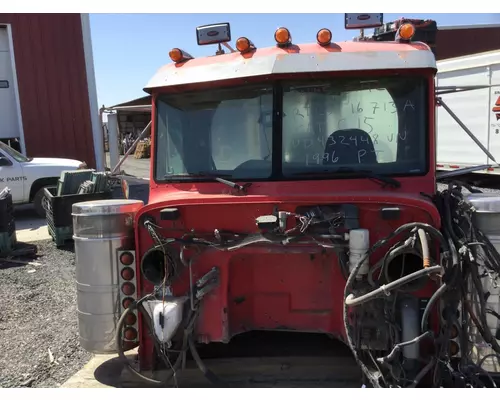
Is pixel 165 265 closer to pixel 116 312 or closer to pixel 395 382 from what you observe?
pixel 116 312

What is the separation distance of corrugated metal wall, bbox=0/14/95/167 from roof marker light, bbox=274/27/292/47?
38.5 ft

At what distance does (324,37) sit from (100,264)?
217 centimetres

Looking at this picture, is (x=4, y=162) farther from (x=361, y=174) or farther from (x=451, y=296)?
(x=451, y=296)

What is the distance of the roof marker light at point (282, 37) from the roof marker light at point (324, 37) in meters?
0.21

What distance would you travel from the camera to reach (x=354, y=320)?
2830 mm

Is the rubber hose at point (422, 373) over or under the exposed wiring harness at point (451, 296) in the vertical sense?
under

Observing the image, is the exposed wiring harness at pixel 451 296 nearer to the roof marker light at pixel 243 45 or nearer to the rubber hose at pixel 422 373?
the rubber hose at pixel 422 373

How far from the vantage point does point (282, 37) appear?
133 inches

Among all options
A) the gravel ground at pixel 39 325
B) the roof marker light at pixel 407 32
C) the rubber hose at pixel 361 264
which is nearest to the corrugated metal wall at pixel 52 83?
the gravel ground at pixel 39 325

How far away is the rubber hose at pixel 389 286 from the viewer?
2445 millimetres

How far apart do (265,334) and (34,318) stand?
2513 mm

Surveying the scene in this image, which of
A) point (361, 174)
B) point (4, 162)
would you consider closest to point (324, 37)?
point (361, 174)

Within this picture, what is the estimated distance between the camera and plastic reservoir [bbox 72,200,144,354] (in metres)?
3.21

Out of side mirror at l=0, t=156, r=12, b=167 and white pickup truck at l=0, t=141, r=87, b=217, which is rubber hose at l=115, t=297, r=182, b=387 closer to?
white pickup truck at l=0, t=141, r=87, b=217
